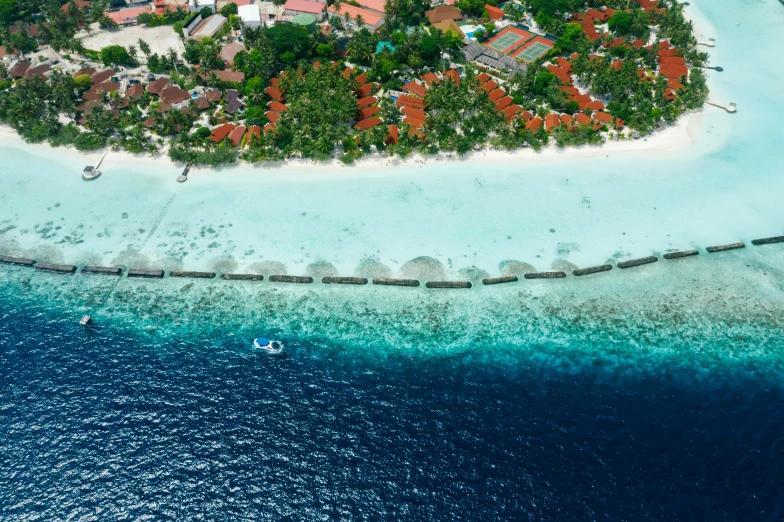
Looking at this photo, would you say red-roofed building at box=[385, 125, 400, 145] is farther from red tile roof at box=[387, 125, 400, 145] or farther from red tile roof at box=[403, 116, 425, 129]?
red tile roof at box=[403, 116, 425, 129]

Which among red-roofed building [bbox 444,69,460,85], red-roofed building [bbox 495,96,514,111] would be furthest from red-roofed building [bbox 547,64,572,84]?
red-roofed building [bbox 444,69,460,85]

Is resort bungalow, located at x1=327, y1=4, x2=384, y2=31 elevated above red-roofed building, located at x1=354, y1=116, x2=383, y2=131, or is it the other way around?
resort bungalow, located at x1=327, y1=4, x2=384, y2=31


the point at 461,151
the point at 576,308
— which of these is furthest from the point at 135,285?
the point at 576,308

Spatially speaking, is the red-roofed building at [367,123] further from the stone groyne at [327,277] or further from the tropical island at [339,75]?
the stone groyne at [327,277]

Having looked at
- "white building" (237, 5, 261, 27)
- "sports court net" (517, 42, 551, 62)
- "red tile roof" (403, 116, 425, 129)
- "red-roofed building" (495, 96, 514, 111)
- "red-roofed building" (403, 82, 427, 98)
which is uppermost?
"white building" (237, 5, 261, 27)

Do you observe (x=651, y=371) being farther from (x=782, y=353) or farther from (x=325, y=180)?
(x=325, y=180)

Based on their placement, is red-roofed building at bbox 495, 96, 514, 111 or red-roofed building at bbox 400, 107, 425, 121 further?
red-roofed building at bbox 495, 96, 514, 111
